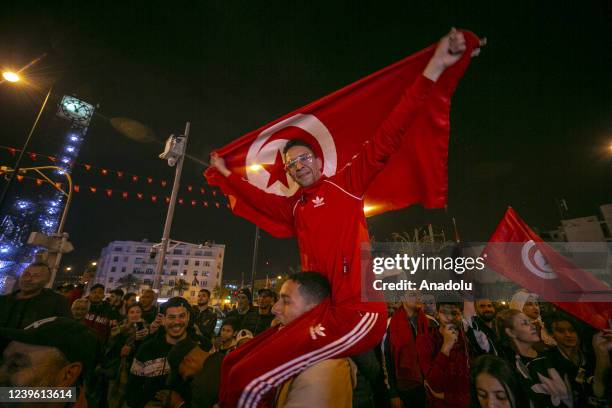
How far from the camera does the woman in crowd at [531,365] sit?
11.2 feet

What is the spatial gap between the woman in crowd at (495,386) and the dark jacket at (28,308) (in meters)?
6.58

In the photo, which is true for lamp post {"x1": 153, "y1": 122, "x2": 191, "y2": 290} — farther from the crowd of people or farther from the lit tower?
the lit tower

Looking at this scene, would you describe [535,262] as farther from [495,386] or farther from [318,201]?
[318,201]

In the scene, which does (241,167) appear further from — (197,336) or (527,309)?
(527,309)

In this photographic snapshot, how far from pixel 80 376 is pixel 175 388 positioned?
206 cm

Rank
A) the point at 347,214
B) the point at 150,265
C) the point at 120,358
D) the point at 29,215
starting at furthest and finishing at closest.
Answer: the point at 150,265 → the point at 29,215 → the point at 120,358 → the point at 347,214

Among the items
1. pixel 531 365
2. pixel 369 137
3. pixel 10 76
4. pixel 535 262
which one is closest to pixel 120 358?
pixel 369 137

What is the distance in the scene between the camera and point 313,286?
2475mm

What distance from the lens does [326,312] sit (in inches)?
90.4

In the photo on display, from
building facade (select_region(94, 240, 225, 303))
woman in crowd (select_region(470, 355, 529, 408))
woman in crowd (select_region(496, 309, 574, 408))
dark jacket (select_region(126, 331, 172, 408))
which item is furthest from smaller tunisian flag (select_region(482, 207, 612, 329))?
building facade (select_region(94, 240, 225, 303))

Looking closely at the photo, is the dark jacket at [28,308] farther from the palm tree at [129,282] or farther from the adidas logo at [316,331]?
the palm tree at [129,282]

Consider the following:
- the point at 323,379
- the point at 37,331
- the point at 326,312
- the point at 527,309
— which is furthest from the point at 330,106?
the point at 527,309

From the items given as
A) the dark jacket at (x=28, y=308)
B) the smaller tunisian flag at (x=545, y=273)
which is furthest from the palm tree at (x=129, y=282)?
the smaller tunisian flag at (x=545, y=273)

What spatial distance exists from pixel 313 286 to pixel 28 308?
556 cm
